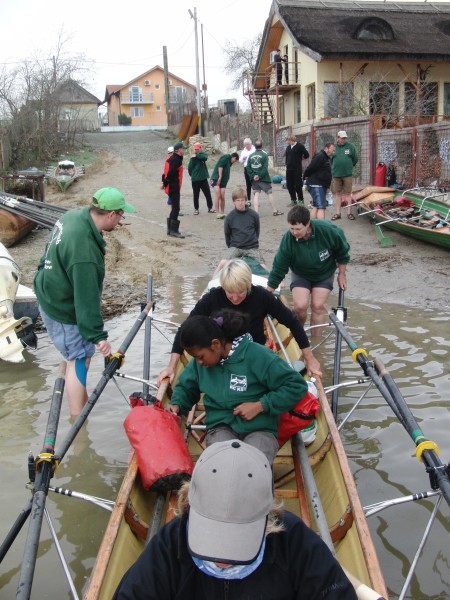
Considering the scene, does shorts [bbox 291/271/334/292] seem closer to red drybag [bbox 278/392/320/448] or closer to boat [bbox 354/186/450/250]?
red drybag [bbox 278/392/320/448]

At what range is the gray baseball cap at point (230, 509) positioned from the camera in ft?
5.61

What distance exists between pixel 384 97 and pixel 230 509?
78.9 ft

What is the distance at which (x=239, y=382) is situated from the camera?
3504mm

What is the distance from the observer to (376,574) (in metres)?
2.57

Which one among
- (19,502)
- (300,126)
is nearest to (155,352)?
(19,502)

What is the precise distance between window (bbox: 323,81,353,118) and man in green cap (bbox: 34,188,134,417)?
1905 centimetres

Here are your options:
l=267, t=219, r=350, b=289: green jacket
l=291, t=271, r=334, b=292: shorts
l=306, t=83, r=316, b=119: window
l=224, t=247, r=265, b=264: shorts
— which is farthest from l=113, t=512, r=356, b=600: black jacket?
l=306, t=83, r=316, b=119: window

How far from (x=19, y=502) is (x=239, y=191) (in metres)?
5.04

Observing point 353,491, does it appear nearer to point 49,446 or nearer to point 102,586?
point 102,586

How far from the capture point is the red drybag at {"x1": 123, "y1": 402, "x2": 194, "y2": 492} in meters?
3.45

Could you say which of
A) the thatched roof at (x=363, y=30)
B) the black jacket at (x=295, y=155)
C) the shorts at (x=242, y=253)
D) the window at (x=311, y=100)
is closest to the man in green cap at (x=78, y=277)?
the shorts at (x=242, y=253)

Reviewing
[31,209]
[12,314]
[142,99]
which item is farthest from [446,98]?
[142,99]

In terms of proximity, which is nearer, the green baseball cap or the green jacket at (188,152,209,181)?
the green baseball cap

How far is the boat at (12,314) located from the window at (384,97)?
720 inches
